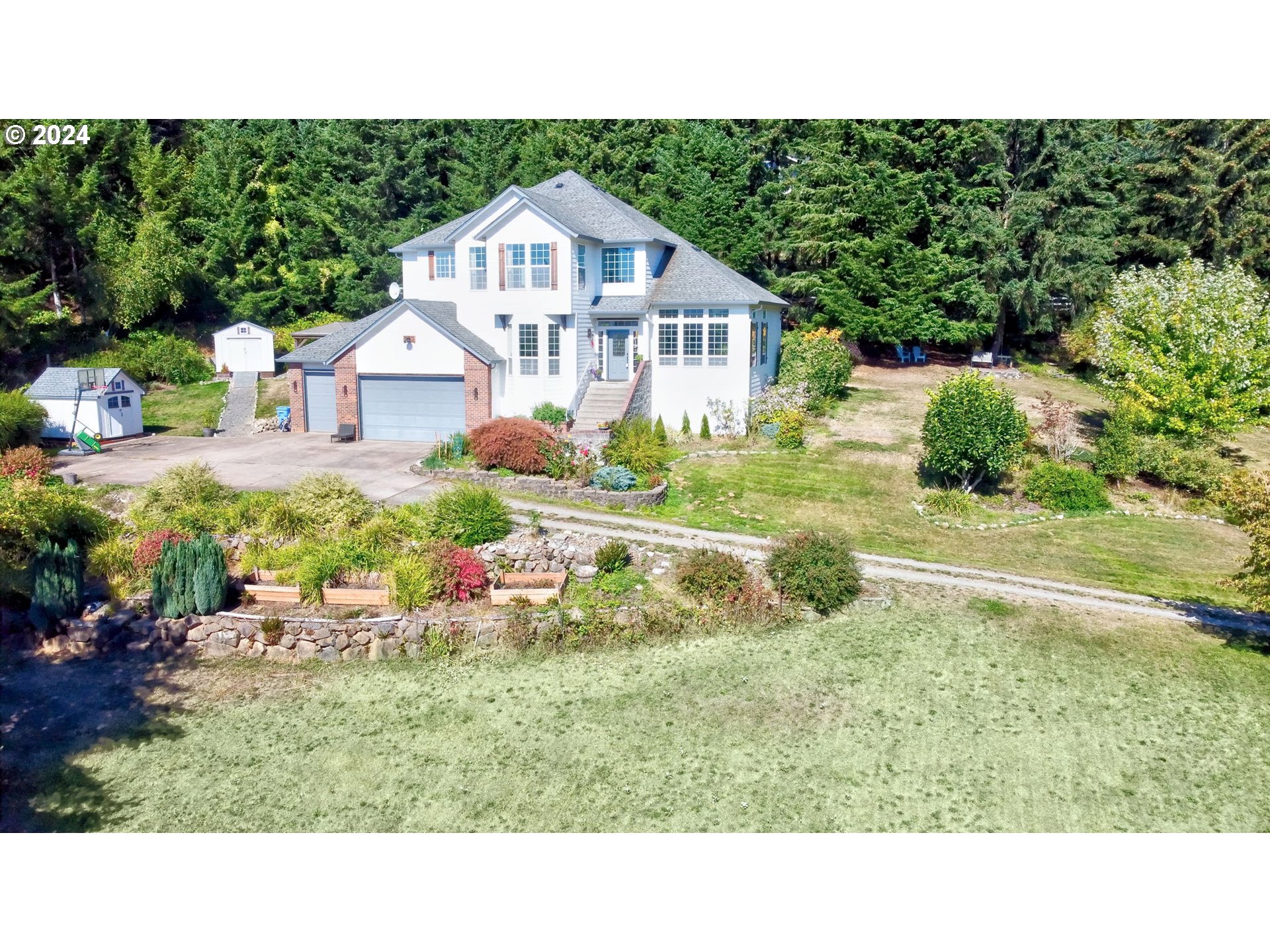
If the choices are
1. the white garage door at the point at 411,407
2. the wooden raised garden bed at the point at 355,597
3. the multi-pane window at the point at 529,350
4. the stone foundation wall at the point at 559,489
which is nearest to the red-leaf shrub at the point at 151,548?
the wooden raised garden bed at the point at 355,597

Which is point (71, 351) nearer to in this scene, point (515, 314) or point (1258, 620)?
point (515, 314)

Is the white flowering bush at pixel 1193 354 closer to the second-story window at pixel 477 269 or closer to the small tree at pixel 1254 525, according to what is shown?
the small tree at pixel 1254 525

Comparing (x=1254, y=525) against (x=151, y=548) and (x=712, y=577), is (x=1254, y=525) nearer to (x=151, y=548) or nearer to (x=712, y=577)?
(x=712, y=577)

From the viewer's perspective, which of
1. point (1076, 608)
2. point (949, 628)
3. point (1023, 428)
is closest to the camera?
point (949, 628)

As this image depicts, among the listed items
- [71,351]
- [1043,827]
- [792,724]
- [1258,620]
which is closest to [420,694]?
[792,724]

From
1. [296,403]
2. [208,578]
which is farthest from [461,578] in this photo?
[296,403]

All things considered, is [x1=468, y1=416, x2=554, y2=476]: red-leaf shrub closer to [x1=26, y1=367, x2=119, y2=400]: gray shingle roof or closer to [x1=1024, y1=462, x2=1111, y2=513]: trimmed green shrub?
[x1=1024, y1=462, x2=1111, y2=513]: trimmed green shrub
